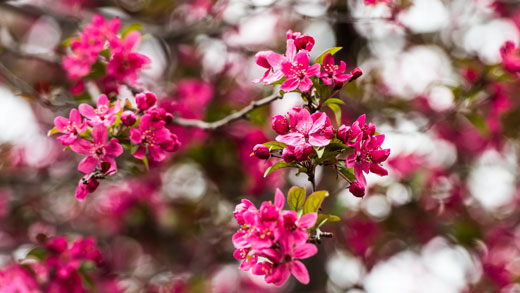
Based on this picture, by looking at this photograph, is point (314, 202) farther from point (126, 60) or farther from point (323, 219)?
point (126, 60)

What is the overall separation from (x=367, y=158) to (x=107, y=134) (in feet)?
2.96

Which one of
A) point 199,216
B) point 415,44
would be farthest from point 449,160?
point 199,216

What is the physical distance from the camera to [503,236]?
14.1 ft

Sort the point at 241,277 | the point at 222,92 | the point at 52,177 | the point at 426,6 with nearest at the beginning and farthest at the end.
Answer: the point at 426,6 → the point at 52,177 → the point at 222,92 → the point at 241,277

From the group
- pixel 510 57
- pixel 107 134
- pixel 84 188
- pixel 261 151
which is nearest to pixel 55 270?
pixel 84 188

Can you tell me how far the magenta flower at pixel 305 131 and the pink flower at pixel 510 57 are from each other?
5.30ft

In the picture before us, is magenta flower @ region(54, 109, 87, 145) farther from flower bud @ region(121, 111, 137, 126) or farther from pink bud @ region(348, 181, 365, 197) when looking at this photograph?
pink bud @ region(348, 181, 365, 197)

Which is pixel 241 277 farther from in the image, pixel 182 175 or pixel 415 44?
pixel 415 44

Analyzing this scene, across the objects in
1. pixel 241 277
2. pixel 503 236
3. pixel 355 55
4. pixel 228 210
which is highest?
pixel 355 55

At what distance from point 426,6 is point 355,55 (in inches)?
26.9

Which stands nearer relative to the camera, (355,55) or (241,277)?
(355,55)


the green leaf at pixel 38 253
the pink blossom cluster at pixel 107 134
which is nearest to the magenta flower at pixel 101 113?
the pink blossom cluster at pixel 107 134

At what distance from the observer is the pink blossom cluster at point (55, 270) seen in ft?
7.09

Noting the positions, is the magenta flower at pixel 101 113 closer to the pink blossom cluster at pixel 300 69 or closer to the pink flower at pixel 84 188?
the pink flower at pixel 84 188
